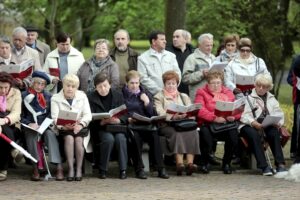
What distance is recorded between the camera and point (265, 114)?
11406 mm

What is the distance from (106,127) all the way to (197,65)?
191 cm

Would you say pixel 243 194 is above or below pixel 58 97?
below

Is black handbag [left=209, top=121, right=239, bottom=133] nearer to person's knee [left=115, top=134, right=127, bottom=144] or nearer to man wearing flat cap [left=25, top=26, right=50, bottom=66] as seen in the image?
person's knee [left=115, top=134, right=127, bottom=144]

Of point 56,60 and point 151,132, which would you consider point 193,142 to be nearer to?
point 151,132

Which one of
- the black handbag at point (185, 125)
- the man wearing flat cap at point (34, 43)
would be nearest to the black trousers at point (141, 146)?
the black handbag at point (185, 125)

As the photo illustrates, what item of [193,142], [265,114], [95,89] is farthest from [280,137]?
[95,89]

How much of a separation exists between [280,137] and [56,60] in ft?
11.5

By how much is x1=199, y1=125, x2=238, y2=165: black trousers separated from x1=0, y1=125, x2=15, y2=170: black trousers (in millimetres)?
2708

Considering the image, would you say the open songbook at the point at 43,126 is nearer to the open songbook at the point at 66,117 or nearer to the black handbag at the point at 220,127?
the open songbook at the point at 66,117

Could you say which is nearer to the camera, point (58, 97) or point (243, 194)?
point (243, 194)

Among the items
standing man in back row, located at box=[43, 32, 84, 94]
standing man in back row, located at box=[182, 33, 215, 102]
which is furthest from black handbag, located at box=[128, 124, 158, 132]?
standing man in back row, located at box=[43, 32, 84, 94]

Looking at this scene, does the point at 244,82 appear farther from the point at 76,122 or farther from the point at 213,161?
the point at 76,122

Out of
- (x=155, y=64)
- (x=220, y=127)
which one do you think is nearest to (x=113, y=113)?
(x=155, y=64)

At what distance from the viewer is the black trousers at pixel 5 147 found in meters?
10.4
